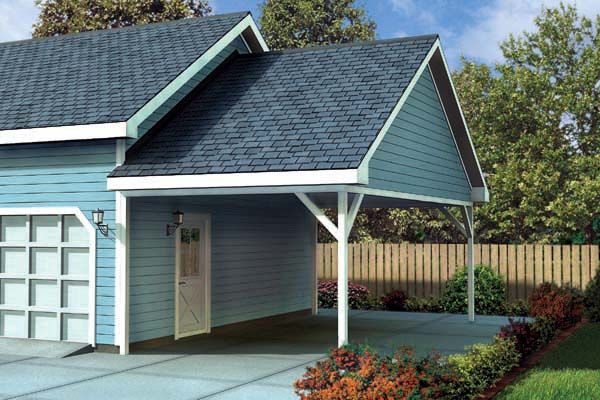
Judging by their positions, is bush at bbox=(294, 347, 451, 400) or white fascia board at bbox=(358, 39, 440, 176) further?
white fascia board at bbox=(358, 39, 440, 176)

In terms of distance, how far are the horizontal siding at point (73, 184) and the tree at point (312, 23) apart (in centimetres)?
1921

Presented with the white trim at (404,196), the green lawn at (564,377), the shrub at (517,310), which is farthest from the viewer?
the shrub at (517,310)

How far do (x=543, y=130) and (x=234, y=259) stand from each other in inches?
596

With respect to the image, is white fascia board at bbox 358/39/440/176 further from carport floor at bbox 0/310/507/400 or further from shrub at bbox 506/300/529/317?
shrub at bbox 506/300/529/317

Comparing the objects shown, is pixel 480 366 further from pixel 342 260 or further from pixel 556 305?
pixel 556 305

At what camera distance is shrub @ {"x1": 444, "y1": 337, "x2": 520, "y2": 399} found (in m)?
10.1

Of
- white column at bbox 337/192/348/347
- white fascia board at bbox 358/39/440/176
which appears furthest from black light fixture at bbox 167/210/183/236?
white fascia board at bbox 358/39/440/176

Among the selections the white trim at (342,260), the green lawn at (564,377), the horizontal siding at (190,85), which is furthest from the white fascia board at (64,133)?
the green lawn at (564,377)

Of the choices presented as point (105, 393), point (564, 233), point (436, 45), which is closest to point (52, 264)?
point (105, 393)

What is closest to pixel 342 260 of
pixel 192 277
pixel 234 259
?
pixel 192 277

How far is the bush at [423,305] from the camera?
21.0m

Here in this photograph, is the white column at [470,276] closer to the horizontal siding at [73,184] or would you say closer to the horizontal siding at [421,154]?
the horizontal siding at [421,154]

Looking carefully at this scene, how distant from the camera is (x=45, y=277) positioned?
1424 centimetres

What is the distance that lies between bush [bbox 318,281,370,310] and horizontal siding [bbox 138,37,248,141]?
695 centimetres
